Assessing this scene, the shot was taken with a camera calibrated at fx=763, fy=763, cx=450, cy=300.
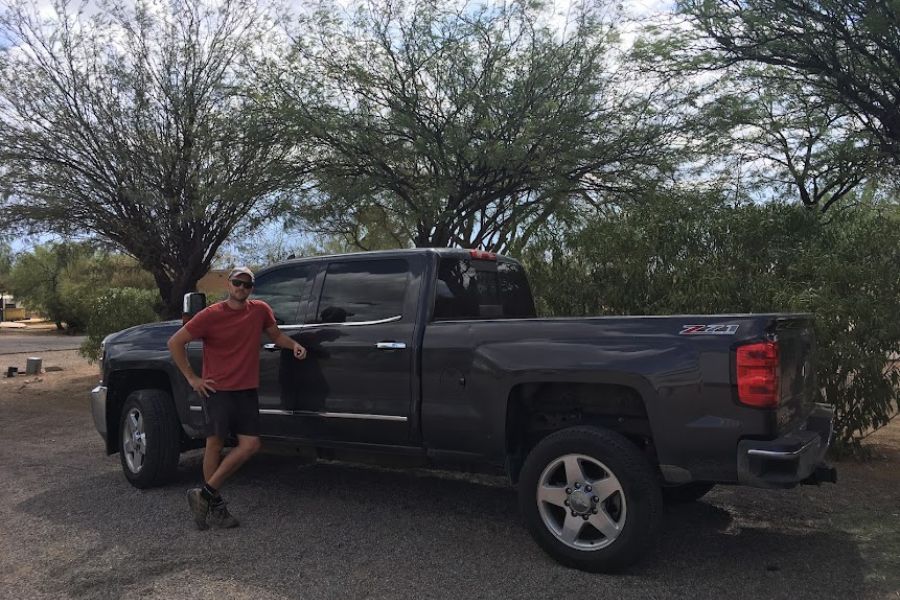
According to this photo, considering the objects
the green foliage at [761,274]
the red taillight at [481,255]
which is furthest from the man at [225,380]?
the green foliage at [761,274]

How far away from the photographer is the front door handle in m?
4.93

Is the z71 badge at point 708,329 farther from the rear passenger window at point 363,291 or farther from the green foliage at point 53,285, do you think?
the green foliage at point 53,285

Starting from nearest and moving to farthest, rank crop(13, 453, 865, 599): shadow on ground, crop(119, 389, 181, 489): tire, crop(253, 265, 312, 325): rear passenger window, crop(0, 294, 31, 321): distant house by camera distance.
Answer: crop(13, 453, 865, 599): shadow on ground < crop(253, 265, 312, 325): rear passenger window < crop(119, 389, 181, 489): tire < crop(0, 294, 31, 321): distant house

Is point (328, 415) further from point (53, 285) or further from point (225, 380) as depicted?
point (53, 285)

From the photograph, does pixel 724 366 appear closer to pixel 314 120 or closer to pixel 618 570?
pixel 618 570

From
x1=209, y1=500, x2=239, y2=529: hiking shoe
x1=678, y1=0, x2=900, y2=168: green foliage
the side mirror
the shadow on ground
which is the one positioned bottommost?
the shadow on ground

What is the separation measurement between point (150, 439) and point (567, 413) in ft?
11.0

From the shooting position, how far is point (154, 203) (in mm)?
12320

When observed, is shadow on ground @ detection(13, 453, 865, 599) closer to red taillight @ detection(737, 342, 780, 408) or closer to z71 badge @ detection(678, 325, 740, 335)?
red taillight @ detection(737, 342, 780, 408)

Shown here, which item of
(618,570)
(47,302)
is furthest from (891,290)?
(47,302)

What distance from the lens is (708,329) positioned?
3912 mm

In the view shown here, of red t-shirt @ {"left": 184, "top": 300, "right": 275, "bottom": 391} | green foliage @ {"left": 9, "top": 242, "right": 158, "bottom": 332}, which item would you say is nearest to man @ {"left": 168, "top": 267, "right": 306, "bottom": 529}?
red t-shirt @ {"left": 184, "top": 300, "right": 275, "bottom": 391}

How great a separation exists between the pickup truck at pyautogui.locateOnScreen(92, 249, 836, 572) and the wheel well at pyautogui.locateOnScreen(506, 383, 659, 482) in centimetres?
1

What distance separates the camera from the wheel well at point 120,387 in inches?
252
